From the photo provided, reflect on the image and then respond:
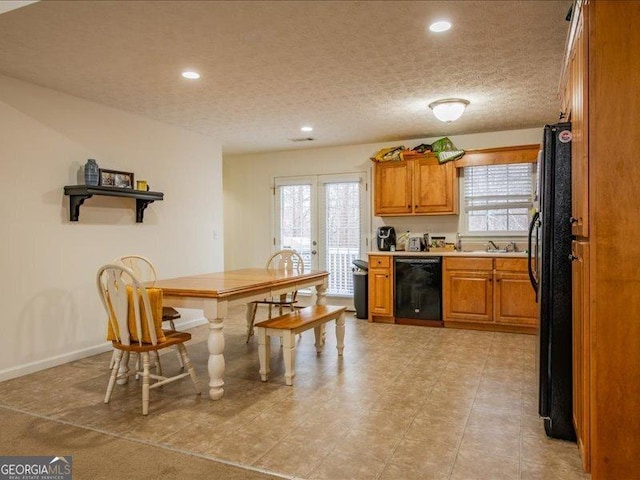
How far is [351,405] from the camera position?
2.88 m

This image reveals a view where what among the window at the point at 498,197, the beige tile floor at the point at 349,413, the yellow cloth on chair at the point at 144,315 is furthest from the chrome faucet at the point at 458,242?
the yellow cloth on chair at the point at 144,315

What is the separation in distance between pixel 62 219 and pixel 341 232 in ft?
11.8

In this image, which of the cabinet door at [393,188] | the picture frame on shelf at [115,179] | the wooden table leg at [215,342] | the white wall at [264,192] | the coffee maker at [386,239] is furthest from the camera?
the white wall at [264,192]

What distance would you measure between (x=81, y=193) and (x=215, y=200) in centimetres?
210

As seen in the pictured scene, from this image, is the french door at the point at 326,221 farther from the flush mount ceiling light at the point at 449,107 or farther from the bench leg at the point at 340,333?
the bench leg at the point at 340,333

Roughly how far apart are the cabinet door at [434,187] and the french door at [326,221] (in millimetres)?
873

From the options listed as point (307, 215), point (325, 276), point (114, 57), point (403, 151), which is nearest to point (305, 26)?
point (114, 57)

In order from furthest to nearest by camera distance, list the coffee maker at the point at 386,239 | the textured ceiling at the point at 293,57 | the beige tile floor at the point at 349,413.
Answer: the coffee maker at the point at 386,239 < the textured ceiling at the point at 293,57 < the beige tile floor at the point at 349,413

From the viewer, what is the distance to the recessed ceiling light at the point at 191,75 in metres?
3.42

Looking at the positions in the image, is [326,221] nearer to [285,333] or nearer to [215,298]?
[285,333]

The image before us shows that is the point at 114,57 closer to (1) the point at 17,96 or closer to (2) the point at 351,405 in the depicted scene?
(1) the point at 17,96

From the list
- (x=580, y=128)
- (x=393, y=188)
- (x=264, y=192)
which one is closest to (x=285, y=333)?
(x=580, y=128)

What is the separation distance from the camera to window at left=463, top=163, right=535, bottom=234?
5.40m

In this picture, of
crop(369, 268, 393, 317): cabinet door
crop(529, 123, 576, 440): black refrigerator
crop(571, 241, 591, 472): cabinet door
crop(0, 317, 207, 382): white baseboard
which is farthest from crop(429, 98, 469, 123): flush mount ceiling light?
crop(0, 317, 207, 382): white baseboard
